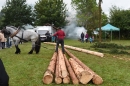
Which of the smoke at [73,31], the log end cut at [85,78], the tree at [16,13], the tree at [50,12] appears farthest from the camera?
the smoke at [73,31]

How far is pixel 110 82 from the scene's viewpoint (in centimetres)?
875

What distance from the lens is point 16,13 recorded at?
5300 centimetres

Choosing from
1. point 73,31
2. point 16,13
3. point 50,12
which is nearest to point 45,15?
point 50,12

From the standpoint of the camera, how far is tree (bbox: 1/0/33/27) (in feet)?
172

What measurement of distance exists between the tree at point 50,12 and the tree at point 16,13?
1.97 meters

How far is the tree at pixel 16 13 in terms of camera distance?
5250cm

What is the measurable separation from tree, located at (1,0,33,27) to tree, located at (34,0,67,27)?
77.6 inches

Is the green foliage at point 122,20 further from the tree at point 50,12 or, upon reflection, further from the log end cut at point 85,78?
the log end cut at point 85,78

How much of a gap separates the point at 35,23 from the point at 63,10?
663 cm

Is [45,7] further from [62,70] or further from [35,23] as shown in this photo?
[62,70]

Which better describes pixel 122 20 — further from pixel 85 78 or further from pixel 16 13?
pixel 85 78

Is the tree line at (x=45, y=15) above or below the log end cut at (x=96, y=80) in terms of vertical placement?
above

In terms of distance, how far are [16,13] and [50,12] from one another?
689 cm

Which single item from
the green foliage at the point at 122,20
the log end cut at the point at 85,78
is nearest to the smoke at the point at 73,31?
the green foliage at the point at 122,20
